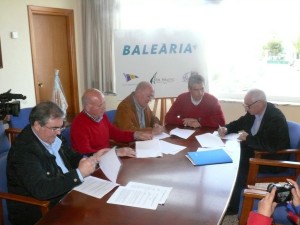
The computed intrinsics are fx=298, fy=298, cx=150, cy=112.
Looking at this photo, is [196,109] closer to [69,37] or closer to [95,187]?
[95,187]

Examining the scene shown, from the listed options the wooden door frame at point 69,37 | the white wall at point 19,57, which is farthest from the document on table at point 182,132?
the wooden door frame at point 69,37

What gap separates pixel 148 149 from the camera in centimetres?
222

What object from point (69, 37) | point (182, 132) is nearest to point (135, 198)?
point (182, 132)

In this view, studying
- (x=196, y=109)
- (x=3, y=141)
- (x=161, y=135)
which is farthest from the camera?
(x=196, y=109)

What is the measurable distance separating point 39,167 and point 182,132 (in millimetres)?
1418

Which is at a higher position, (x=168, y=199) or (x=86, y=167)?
(x=86, y=167)

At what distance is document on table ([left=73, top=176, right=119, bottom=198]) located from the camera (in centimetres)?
153

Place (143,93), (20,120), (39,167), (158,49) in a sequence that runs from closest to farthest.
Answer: (39,167), (143,93), (20,120), (158,49)

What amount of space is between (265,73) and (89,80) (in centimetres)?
282

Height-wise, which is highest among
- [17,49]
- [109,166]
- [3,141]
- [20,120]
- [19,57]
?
[17,49]

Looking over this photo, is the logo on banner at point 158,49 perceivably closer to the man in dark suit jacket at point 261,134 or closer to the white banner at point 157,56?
the white banner at point 157,56

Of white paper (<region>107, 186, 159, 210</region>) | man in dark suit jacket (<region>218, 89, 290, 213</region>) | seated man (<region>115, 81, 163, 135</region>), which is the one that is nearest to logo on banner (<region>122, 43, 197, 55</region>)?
seated man (<region>115, 81, 163, 135</region>)

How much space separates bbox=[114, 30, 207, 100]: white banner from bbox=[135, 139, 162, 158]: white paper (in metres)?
1.72

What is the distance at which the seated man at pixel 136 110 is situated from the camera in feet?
9.06
